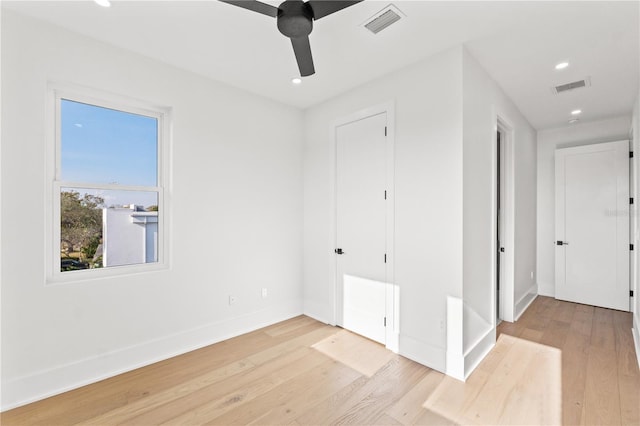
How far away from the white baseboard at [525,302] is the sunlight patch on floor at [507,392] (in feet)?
3.28

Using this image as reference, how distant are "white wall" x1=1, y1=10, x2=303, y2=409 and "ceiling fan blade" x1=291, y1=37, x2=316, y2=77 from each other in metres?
1.44

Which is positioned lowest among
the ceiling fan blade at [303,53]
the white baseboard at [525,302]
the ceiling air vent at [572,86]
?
the white baseboard at [525,302]

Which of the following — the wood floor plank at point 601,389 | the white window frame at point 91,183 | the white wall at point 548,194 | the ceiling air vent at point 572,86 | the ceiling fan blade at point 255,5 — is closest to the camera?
the ceiling fan blade at point 255,5

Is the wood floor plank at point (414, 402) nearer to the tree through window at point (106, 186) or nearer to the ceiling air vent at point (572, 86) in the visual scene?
the tree through window at point (106, 186)

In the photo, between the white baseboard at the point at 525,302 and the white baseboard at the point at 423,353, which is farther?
the white baseboard at the point at 525,302

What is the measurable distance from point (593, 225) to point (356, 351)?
406 cm

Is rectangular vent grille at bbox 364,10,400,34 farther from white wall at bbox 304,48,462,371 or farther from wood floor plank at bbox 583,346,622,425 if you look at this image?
wood floor plank at bbox 583,346,622,425

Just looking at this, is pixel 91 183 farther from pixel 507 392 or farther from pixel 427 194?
pixel 507 392

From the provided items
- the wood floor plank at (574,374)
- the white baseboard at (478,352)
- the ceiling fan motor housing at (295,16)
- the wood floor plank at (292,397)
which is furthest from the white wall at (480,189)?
the ceiling fan motor housing at (295,16)

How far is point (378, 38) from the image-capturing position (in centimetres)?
234

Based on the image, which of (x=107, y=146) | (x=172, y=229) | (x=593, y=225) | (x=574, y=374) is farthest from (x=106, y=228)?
(x=593, y=225)

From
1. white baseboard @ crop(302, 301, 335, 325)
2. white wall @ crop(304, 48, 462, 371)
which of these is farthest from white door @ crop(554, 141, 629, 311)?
white baseboard @ crop(302, 301, 335, 325)

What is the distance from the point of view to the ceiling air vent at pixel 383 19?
6.55ft

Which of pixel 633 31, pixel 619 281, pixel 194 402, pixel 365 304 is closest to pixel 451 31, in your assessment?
pixel 633 31
